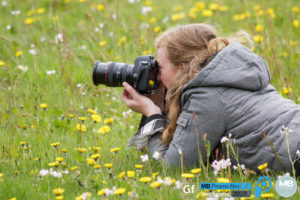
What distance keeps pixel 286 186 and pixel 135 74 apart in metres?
1.07

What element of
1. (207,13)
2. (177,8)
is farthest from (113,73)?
(177,8)

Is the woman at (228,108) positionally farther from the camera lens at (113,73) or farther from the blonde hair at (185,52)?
the camera lens at (113,73)

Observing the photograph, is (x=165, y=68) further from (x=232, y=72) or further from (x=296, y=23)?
(x=296, y=23)

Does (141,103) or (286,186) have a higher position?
(141,103)

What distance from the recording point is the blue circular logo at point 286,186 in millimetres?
1942

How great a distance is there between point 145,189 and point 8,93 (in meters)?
1.78

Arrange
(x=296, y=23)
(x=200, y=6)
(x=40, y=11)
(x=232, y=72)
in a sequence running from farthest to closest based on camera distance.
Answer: (x=40, y=11) → (x=200, y=6) → (x=296, y=23) → (x=232, y=72)

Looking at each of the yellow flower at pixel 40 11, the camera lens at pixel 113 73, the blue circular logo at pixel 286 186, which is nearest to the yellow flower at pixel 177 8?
the yellow flower at pixel 40 11

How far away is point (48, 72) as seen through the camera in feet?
11.9

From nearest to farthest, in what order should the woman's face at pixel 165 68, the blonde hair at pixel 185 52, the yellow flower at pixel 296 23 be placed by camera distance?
the blonde hair at pixel 185 52 < the woman's face at pixel 165 68 < the yellow flower at pixel 296 23

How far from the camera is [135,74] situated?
2574 millimetres

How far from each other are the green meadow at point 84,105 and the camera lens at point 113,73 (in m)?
0.24

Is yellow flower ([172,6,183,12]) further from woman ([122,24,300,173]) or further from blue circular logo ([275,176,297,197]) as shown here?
blue circular logo ([275,176,297,197])

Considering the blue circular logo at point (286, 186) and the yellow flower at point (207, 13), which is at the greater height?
the yellow flower at point (207, 13)
